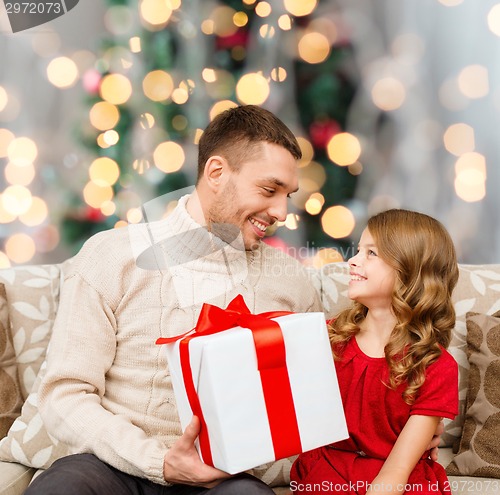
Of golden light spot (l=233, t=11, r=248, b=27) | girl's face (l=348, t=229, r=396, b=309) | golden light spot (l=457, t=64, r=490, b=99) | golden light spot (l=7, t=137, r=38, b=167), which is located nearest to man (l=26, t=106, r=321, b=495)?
girl's face (l=348, t=229, r=396, b=309)

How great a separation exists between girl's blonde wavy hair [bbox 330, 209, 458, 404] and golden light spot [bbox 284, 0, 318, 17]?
3.36 ft

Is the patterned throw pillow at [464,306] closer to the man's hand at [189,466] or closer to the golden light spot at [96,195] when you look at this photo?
the man's hand at [189,466]

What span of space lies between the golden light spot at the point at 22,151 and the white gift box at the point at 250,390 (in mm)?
1255

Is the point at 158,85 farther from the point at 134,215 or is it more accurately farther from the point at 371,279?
the point at 371,279

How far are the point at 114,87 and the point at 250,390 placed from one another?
4.70 ft

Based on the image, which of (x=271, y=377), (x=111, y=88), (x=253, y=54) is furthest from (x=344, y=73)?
(x=271, y=377)

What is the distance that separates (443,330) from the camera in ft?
4.77

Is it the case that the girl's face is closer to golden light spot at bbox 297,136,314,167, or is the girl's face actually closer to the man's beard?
the man's beard

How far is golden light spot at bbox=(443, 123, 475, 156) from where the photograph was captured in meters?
→ 2.23

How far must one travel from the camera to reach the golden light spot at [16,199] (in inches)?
85.0

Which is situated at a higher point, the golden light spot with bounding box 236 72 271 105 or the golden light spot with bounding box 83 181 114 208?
the golden light spot with bounding box 236 72 271 105

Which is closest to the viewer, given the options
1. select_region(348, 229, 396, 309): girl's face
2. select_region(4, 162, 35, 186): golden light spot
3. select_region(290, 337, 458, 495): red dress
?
select_region(290, 337, 458, 495): red dress

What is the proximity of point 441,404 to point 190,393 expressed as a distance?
548 mm

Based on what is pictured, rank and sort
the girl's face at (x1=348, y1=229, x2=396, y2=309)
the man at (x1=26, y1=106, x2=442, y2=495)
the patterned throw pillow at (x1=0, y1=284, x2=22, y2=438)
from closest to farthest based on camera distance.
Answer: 1. the man at (x1=26, y1=106, x2=442, y2=495)
2. the girl's face at (x1=348, y1=229, x2=396, y2=309)
3. the patterned throw pillow at (x1=0, y1=284, x2=22, y2=438)
